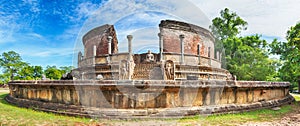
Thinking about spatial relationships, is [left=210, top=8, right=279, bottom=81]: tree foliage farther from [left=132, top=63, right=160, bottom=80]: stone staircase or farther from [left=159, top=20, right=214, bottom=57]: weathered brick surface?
[left=132, top=63, right=160, bottom=80]: stone staircase

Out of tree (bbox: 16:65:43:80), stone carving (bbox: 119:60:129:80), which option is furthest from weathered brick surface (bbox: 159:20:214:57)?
tree (bbox: 16:65:43:80)

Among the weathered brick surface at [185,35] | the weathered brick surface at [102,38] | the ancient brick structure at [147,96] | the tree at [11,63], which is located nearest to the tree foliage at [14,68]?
the tree at [11,63]

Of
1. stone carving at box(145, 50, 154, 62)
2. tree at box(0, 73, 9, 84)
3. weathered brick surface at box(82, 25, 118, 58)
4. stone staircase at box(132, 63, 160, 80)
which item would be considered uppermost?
weathered brick surface at box(82, 25, 118, 58)

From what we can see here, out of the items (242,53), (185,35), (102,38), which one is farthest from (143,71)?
(242,53)

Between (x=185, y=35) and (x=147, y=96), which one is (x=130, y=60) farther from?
(x=185, y=35)

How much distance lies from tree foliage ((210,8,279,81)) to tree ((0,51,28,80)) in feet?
94.7

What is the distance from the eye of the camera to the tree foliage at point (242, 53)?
2008cm

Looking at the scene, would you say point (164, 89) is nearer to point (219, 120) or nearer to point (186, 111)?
point (186, 111)

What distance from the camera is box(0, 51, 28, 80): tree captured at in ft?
89.4

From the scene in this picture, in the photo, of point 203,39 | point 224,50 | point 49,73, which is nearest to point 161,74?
point 203,39

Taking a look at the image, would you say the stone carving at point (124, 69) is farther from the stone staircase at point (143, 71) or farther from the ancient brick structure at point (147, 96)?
the ancient brick structure at point (147, 96)

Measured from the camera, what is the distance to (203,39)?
20.1 m

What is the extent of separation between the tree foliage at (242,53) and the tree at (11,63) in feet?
94.7

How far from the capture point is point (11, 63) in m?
27.7
